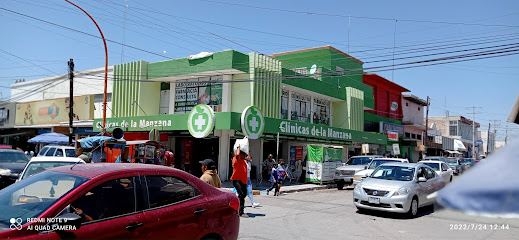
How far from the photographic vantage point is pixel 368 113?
128ft

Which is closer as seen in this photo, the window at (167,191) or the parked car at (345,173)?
the window at (167,191)

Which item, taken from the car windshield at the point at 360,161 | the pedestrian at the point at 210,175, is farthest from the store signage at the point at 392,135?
the pedestrian at the point at 210,175

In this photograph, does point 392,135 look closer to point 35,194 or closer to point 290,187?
point 290,187

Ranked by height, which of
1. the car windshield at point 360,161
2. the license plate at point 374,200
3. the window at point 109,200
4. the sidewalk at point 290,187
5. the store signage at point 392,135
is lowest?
the sidewalk at point 290,187

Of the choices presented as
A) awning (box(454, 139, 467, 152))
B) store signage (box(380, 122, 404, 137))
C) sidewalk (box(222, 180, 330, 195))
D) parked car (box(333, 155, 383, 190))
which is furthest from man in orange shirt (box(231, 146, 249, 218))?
awning (box(454, 139, 467, 152))

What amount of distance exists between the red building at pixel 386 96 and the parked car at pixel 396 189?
3007 centimetres

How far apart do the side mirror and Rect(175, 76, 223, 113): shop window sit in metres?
18.4

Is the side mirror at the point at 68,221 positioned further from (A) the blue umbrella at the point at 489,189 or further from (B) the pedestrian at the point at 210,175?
(B) the pedestrian at the point at 210,175

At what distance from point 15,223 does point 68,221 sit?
0.50 metres

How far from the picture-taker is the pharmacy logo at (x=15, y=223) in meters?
3.34

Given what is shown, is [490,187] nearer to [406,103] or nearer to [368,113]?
[368,113]

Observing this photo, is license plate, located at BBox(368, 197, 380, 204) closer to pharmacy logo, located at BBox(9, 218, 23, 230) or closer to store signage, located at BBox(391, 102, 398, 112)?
pharmacy logo, located at BBox(9, 218, 23, 230)

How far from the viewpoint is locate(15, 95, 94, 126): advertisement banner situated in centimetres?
2941

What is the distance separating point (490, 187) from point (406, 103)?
51.4 meters
